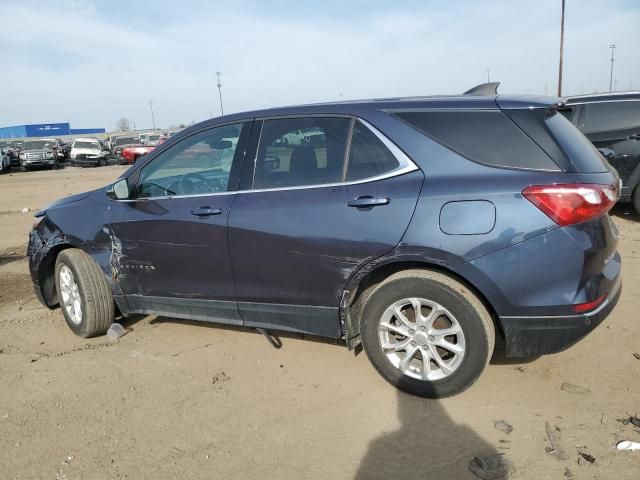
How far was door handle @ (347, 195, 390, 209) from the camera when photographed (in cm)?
299

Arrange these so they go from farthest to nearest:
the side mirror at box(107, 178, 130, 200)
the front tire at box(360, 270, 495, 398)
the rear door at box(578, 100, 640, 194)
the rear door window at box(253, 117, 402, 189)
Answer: the rear door at box(578, 100, 640, 194) < the side mirror at box(107, 178, 130, 200) < the rear door window at box(253, 117, 402, 189) < the front tire at box(360, 270, 495, 398)

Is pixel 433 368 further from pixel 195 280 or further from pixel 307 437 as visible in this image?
pixel 195 280

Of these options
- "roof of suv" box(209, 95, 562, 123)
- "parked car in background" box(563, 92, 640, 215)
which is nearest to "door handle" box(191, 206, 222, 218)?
"roof of suv" box(209, 95, 562, 123)

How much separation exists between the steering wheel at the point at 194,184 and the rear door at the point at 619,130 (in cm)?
630

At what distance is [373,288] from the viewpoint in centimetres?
328

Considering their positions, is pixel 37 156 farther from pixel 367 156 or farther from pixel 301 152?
pixel 367 156

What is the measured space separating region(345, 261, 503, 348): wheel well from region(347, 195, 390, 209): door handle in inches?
14.3

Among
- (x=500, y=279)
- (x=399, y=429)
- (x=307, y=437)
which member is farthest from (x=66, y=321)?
(x=500, y=279)

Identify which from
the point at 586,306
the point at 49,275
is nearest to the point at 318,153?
the point at 586,306

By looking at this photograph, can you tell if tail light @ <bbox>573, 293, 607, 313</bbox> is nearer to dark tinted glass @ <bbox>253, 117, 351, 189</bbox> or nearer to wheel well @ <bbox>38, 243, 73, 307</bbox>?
dark tinted glass @ <bbox>253, 117, 351, 189</bbox>

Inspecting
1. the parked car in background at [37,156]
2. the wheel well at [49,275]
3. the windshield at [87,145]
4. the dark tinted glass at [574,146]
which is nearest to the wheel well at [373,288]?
the dark tinted glass at [574,146]

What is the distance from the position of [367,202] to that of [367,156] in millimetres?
321

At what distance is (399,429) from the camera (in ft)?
9.48

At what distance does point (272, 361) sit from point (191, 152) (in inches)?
66.5
